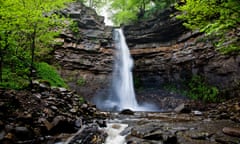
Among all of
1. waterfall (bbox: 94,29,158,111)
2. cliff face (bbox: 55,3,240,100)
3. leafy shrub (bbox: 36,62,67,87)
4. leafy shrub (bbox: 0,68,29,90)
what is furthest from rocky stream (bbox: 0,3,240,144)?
leafy shrub (bbox: 36,62,67,87)

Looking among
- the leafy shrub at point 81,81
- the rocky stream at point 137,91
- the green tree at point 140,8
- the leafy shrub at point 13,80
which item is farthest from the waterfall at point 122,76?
the leafy shrub at point 13,80

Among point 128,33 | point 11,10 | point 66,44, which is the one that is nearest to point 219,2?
point 11,10

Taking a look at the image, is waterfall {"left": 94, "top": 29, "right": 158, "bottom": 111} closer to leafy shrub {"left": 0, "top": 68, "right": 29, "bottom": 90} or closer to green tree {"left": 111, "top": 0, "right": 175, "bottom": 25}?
green tree {"left": 111, "top": 0, "right": 175, "bottom": 25}

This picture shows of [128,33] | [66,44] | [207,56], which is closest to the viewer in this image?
[207,56]

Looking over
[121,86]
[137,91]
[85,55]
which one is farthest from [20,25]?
[137,91]

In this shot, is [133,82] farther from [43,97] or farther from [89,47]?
[43,97]

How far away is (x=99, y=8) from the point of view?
124ft

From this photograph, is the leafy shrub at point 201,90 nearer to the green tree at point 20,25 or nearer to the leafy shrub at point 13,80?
the green tree at point 20,25

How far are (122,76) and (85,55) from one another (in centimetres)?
479

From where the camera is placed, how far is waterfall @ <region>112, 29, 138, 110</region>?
21.7 metres

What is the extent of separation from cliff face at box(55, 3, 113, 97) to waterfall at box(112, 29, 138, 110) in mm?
991

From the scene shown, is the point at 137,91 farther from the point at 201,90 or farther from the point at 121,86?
the point at 201,90

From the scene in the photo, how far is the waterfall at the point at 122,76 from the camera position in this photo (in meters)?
21.7

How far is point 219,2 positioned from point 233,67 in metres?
11.6
